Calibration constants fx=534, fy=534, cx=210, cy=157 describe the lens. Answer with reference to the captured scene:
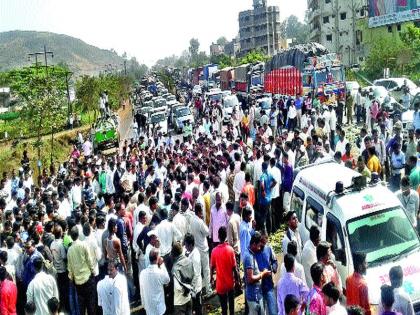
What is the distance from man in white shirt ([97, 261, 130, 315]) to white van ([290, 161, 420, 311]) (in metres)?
2.92

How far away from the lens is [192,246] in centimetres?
755

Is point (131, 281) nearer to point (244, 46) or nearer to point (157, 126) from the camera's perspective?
point (157, 126)

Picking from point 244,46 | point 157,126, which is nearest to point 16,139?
point 157,126

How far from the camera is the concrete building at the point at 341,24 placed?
69438mm

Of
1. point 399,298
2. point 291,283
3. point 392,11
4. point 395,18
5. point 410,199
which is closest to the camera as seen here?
point 399,298

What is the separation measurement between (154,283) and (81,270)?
5.67 ft

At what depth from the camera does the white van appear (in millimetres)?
6828

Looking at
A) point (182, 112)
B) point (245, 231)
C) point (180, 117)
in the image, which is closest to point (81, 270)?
point (245, 231)

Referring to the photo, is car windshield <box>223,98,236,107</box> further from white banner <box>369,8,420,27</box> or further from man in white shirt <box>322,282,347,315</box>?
man in white shirt <box>322,282,347,315</box>

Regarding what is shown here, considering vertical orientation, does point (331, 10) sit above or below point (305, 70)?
above

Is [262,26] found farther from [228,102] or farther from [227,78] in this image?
[228,102]

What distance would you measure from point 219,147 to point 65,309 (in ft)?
26.6

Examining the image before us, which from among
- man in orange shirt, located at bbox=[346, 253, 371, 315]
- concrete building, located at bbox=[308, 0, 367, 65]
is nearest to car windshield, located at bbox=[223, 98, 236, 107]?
man in orange shirt, located at bbox=[346, 253, 371, 315]

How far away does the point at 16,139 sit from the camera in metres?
40.6
